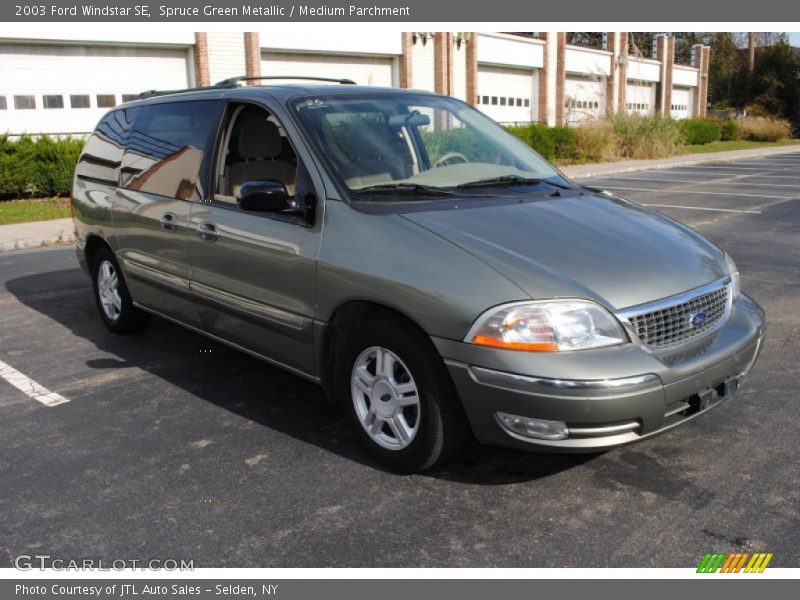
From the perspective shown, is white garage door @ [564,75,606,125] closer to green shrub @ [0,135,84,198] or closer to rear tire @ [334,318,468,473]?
green shrub @ [0,135,84,198]

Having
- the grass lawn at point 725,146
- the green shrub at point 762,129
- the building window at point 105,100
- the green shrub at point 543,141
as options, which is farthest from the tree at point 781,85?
the building window at point 105,100

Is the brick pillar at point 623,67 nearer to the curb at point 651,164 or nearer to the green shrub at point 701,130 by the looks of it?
the green shrub at point 701,130

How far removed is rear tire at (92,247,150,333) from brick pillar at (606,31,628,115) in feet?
120

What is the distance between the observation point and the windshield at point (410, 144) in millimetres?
4230

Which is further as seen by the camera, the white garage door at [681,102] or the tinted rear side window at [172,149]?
the white garage door at [681,102]

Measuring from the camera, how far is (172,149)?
205 inches

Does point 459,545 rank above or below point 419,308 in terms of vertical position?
below

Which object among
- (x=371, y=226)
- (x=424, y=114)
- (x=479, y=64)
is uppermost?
(x=479, y=64)

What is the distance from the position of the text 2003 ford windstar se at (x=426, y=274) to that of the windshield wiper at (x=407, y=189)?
0.01m

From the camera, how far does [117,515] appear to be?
11.5ft

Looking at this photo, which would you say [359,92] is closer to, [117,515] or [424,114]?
[424,114]

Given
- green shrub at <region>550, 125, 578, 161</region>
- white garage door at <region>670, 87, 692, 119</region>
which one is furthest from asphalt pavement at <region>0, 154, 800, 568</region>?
white garage door at <region>670, 87, 692, 119</region>

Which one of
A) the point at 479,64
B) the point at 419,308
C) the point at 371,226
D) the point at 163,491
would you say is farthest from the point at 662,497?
the point at 479,64

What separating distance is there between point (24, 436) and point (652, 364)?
3.34m
